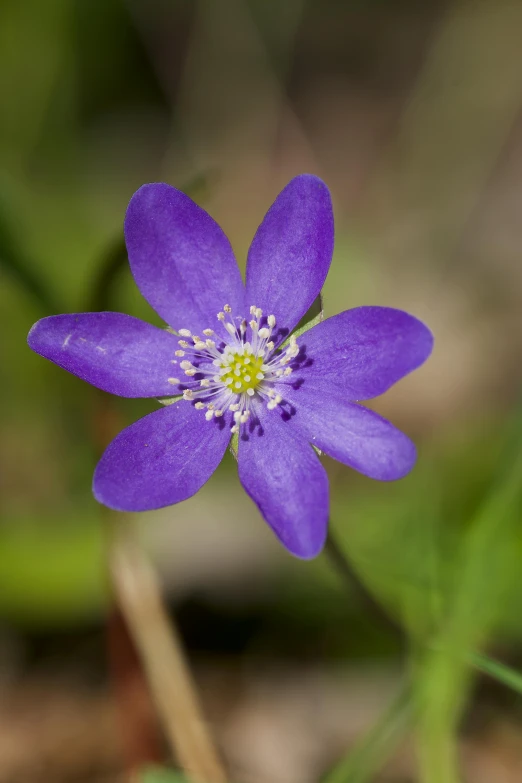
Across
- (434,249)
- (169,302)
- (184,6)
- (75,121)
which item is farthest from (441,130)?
(169,302)

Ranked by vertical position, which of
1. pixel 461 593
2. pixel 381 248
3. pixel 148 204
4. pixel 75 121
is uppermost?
pixel 75 121

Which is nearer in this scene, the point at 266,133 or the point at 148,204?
the point at 148,204

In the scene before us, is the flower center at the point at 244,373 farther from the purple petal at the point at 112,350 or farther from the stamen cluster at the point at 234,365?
the purple petal at the point at 112,350

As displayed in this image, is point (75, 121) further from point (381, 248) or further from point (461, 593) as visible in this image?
point (461, 593)

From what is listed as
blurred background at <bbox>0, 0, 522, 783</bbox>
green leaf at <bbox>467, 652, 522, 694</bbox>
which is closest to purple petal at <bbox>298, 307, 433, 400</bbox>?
blurred background at <bbox>0, 0, 522, 783</bbox>

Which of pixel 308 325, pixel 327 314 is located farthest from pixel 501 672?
pixel 327 314
